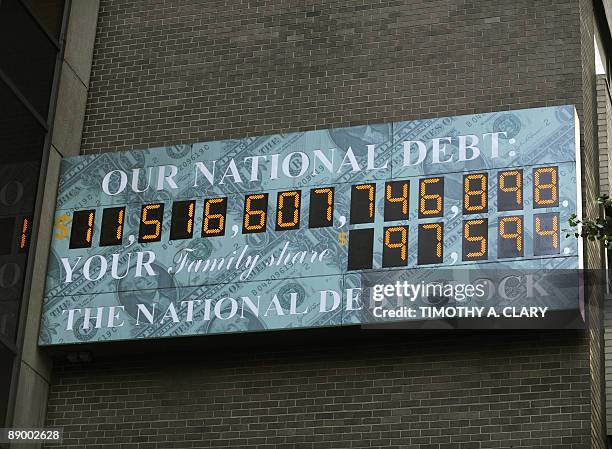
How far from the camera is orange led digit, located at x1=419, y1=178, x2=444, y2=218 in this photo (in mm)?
17344

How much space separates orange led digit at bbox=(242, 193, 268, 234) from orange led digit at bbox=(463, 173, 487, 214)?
264 centimetres

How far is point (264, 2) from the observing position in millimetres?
20250

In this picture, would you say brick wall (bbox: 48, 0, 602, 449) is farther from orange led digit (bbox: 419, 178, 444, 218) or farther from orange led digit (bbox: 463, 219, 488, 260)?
orange led digit (bbox: 419, 178, 444, 218)

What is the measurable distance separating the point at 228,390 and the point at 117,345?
62.6 inches

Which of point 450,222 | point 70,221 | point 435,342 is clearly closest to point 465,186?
point 450,222

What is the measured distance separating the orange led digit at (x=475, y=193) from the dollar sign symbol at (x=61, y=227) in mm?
5489

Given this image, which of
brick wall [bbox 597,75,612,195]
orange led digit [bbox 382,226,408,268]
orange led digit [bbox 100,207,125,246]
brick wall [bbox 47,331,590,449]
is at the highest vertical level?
brick wall [bbox 597,75,612,195]

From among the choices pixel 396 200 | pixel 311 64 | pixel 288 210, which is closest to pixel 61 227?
pixel 288 210

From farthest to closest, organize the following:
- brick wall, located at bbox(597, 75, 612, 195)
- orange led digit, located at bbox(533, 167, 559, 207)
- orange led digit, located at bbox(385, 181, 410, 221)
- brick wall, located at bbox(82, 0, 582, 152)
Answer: brick wall, located at bbox(597, 75, 612, 195), brick wall, located at bbox(82, 0, 582, 152), orange led digit, located at bbox(385, 181, 410, 221), orange led digit, located at bbox(533, 167, 559, 207)

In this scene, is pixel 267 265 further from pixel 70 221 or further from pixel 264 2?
pixel 264 2

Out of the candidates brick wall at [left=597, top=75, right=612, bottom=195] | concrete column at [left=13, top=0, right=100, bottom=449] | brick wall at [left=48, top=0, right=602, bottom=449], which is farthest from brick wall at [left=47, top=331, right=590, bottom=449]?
brick wall at [left=597, top=75, right=612, bottom=195]

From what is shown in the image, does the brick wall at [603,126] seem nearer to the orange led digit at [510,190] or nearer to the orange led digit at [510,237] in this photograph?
the orange led digit at [510,190]

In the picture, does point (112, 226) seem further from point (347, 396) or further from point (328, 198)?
point (347, 396)

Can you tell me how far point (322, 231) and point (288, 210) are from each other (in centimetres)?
59
